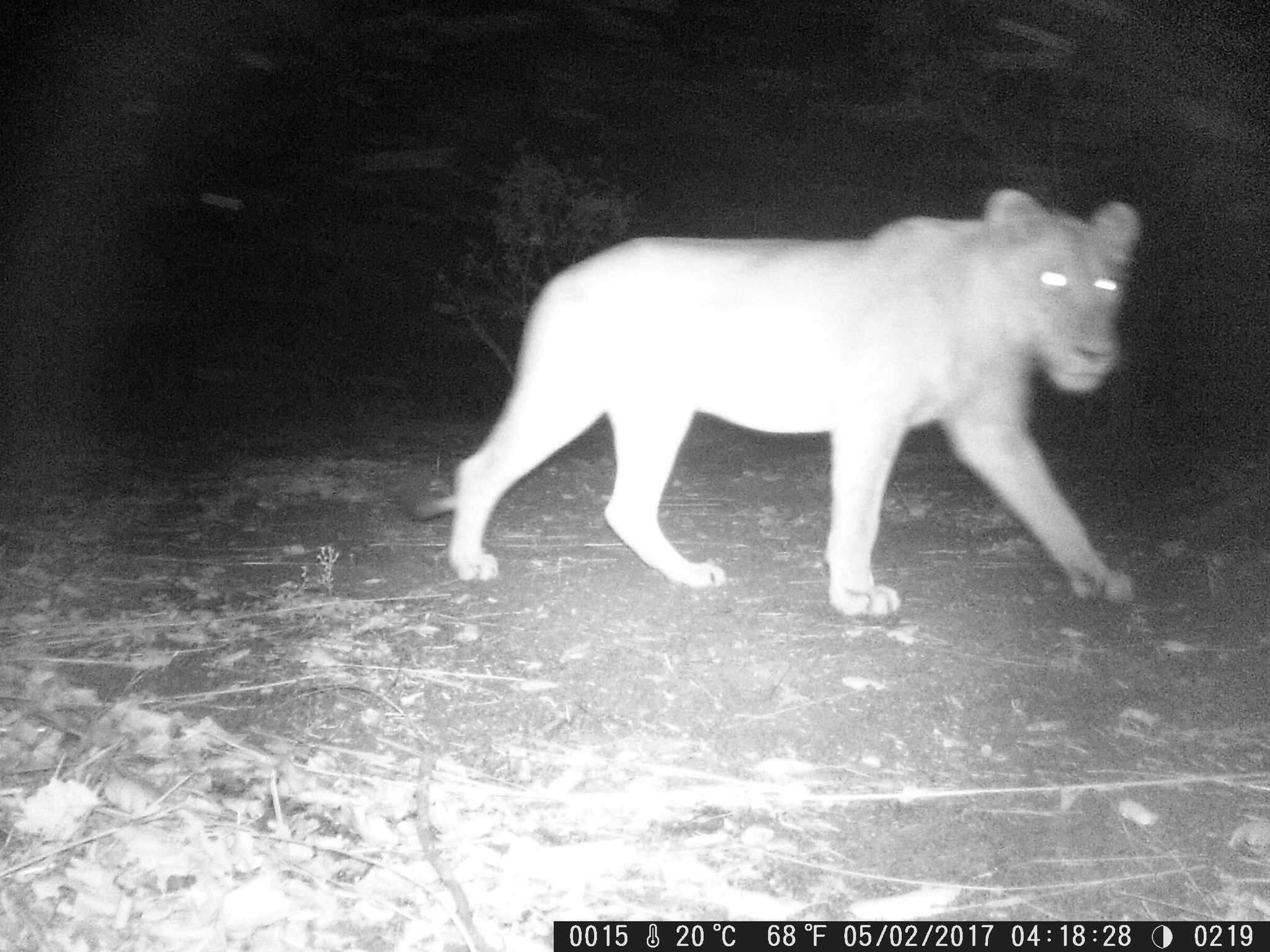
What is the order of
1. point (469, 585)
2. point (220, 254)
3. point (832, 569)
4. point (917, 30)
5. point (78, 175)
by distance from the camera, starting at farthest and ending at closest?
point (220, 254) → point (78, 175) → point (917, 30) → point (469, 585) → point (832, 569)

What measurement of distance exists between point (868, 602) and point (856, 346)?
1129 mm

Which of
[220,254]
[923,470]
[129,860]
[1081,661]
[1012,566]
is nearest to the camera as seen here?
[129,860]

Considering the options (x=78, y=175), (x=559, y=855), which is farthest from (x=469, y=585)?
(x=78, y=175)

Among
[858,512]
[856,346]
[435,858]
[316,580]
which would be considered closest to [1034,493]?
[858,512]

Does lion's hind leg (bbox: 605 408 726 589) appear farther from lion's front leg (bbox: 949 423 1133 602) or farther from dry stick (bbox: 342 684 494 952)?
dry stick (bbox: 342 684 494 952)

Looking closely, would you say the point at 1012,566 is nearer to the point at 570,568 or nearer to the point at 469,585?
the point at 570,568

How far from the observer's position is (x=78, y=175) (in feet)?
54.0

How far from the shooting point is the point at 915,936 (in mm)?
2236

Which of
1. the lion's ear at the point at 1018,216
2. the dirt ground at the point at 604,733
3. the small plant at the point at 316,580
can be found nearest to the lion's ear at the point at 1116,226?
the lion's ear at the point at 1018,216

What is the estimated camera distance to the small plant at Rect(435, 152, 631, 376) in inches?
402

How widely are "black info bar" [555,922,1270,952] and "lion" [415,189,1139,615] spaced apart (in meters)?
1.98

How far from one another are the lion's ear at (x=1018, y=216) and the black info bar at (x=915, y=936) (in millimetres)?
2906

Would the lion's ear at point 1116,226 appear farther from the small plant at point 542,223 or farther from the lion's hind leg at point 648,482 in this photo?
the small plant at point 542,223

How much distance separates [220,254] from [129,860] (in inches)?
Result: 756
